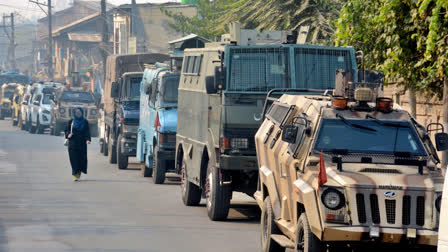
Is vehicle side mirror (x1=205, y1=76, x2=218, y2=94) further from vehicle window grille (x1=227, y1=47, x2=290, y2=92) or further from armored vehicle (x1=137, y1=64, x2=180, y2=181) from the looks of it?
armored vehicle (x1=137, y1=64, x2=180, y2=181)

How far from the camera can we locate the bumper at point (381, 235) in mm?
8758

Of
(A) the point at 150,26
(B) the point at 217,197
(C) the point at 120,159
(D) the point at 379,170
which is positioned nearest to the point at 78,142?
(C) the point at 120,159

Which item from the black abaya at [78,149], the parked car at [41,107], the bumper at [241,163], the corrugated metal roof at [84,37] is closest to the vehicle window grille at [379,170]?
the bumper at [241,163]

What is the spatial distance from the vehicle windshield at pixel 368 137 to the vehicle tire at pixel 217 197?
193 inches

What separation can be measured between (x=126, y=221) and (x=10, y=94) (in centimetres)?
5093

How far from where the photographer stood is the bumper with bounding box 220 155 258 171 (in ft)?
46.5

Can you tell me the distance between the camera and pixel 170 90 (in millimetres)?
21266

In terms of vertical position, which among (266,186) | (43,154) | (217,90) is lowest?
(43,154)

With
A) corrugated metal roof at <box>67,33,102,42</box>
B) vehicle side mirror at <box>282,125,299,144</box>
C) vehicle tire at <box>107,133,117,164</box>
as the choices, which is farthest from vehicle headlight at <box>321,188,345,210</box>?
corrugated metal roof at <box>67,33,102,42</box>

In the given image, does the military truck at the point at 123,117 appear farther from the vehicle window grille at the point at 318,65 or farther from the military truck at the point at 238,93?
the vehicle window grille at the point at 318,65

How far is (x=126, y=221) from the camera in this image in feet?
48.5

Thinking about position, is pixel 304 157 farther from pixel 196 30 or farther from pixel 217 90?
pixel 196 30

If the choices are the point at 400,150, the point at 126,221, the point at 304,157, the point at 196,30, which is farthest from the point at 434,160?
the point at 196,30

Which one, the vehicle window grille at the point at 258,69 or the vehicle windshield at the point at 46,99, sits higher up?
the vehicle window grille at the point at 258,69
